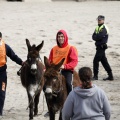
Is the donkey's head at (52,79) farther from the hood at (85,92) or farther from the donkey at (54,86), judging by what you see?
the hood at (85,92)

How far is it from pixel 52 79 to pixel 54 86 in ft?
0.59

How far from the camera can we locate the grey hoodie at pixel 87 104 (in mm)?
7398

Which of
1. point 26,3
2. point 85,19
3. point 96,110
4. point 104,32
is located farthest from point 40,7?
point 96,110

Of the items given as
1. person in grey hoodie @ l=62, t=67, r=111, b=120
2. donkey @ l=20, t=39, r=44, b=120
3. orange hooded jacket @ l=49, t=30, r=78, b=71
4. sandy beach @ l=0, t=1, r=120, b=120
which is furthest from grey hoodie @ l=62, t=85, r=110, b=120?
sandy beach @ l=0, t=1, r=120, b=120

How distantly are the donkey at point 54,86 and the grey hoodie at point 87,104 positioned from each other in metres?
2.35

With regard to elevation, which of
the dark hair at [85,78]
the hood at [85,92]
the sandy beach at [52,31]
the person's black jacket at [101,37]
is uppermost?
the dark hair at [85,78]

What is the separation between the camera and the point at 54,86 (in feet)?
32.9

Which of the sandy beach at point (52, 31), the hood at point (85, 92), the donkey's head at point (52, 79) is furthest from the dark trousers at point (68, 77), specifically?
the hood at point (85, 92)

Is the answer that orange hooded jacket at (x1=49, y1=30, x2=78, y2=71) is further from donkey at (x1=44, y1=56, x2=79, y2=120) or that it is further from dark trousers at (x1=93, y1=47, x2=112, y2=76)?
dark trousers at (x1=93, y1=47, x2=112, y2=76)

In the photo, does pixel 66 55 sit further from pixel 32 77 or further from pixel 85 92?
pixel 85 92

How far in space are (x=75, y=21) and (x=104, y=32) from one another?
10925mm

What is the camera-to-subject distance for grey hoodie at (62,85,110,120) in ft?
24.3

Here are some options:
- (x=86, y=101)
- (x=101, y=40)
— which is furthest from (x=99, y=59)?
(x=86, y=101)

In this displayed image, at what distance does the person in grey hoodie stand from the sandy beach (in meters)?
5.24
